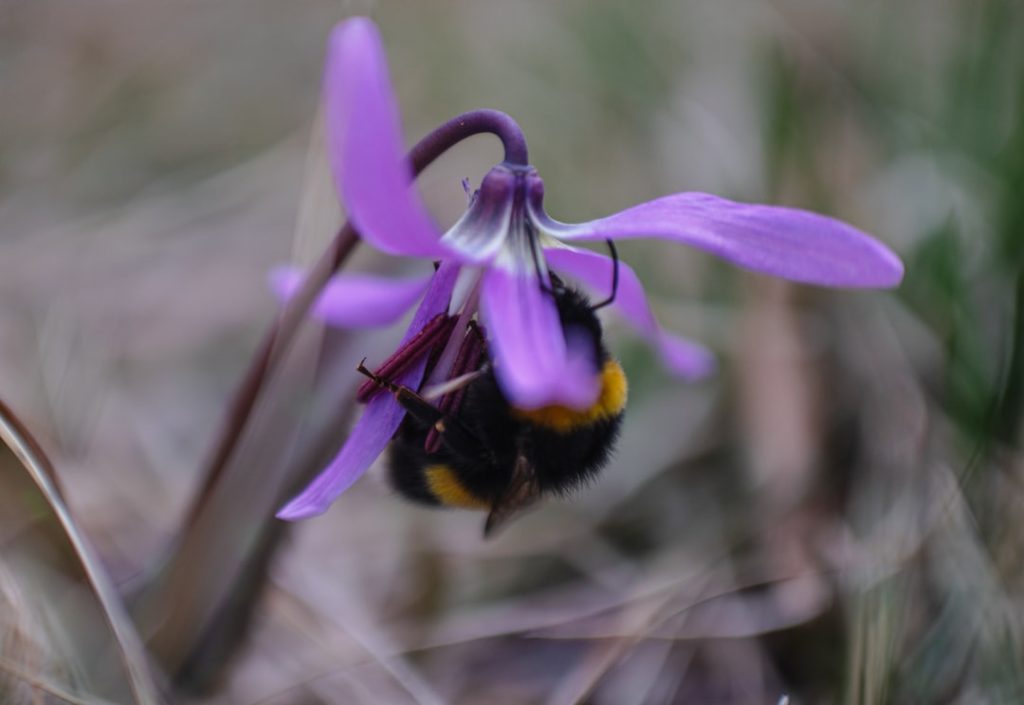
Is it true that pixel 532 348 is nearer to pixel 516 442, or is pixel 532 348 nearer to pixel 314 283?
pixel 516 442

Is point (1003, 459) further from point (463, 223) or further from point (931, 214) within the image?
point (463, 223)

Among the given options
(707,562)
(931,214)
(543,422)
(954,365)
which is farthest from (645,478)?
(543,422)

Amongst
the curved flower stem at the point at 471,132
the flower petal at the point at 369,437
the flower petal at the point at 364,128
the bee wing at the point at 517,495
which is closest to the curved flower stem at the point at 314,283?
the curved flower stem at the point at 471,132

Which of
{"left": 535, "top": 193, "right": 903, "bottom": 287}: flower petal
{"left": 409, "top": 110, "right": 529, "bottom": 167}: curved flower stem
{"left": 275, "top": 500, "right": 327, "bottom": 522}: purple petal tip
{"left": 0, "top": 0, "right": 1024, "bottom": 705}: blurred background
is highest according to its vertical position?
{"left": 409, "top": 110, "right": 529, "bottom": 167}: curved flower stem

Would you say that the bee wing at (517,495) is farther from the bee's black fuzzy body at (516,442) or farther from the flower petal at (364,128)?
the flower petal at (364,128)

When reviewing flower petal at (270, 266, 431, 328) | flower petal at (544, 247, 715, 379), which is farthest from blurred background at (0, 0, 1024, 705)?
flower petal at (544, 247, 715, 379)

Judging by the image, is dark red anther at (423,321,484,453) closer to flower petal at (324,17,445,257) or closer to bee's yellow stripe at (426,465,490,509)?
bee's yellow stripe at (426,465,490,509)
